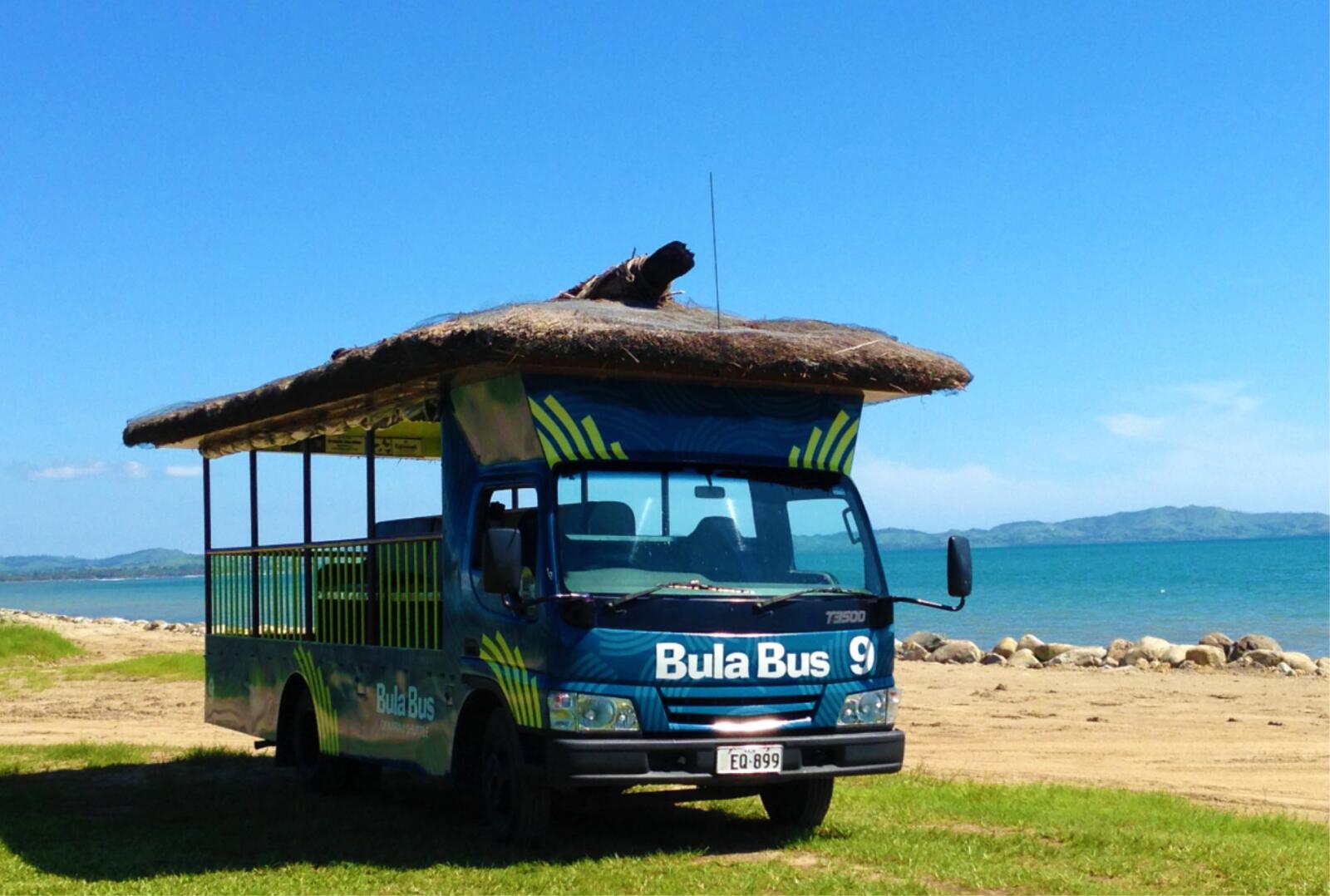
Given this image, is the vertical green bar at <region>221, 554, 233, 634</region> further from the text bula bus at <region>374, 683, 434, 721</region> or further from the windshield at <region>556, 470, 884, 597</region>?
the windshield at <region>556, 470, 884, 597</region>

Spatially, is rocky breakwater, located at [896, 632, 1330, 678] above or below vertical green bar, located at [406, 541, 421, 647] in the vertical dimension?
below

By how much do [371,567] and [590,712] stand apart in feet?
10.5

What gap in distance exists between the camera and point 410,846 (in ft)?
32.0

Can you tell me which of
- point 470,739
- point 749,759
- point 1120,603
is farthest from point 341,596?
point 1120,603

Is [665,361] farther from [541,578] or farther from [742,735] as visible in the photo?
[742,735]

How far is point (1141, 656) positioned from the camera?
32.6m

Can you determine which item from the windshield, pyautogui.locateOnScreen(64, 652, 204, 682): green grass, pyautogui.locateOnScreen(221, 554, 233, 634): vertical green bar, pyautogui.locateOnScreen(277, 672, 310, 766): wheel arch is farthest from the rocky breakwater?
the windshield

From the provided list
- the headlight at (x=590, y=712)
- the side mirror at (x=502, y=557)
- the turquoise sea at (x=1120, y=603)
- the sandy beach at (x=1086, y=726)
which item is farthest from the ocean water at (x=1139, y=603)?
the side mirror at (x=502, y=557)

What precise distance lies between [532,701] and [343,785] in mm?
3975

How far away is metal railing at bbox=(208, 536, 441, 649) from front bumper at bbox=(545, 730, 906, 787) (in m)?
1.95

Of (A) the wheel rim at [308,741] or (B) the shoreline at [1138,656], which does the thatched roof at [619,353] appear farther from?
(B) the shoreline at [1138,656]

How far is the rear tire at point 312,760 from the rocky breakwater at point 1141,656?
2208cm

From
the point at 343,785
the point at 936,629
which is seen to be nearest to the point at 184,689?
the point at 343,785

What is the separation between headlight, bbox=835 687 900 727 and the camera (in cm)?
942
